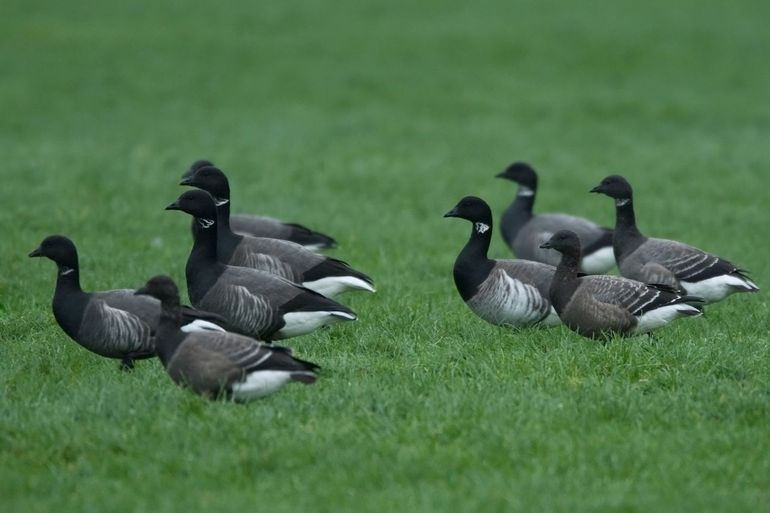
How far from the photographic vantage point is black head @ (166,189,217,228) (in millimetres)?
10555

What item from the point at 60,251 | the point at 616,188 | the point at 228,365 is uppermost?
the point at 616,188

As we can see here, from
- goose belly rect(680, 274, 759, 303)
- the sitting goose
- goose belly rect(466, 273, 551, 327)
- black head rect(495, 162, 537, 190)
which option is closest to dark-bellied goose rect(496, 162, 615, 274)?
black head rect(495, 162, 537, 190)

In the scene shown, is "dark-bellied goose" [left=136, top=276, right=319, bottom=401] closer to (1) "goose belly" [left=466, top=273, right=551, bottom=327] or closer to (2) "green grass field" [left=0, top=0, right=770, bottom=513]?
(2) "green grass field" [left=0, top=0, right=770, bottom=513]

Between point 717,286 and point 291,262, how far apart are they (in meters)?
4.21

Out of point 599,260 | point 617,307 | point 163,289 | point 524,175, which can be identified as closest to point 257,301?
point 163,289

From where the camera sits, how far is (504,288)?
10414mm

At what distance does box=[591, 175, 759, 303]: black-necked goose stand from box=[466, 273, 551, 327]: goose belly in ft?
4.65

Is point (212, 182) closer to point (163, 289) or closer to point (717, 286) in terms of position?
point (163, 289)

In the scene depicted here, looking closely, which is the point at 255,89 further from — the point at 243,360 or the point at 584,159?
the point at 243,360

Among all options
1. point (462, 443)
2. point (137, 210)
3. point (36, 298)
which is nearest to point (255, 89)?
point (137, 210)

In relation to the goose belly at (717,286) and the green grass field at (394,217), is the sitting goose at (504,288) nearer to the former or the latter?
the green grass field at (394,217)

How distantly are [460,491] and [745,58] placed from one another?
29168 millimetres

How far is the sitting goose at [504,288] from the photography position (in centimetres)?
1040

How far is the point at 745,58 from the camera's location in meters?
33.1
